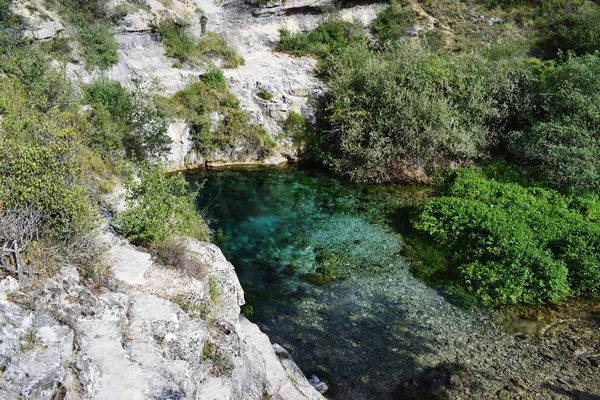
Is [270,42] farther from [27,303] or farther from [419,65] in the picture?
[27,303]

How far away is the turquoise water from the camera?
9883 mm

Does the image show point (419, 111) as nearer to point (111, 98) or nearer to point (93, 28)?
point (111, 98)

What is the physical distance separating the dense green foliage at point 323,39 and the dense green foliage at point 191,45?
392 centimetres

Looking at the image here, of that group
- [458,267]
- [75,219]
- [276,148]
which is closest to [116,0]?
[276,148]

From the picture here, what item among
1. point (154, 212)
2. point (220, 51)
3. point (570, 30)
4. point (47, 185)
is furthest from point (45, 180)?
point (570, 30)

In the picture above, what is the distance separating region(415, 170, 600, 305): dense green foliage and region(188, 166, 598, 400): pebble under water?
3.93 feet

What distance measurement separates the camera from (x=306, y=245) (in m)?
14.4

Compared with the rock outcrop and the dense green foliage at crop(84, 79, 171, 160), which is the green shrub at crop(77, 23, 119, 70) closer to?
the rock outcrop

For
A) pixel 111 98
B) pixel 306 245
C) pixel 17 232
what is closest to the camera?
pixel 17 232

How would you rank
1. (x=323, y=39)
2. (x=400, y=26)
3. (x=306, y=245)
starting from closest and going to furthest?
(x=306, y=245) < (x=323, y=39) < (x=400, y=26)

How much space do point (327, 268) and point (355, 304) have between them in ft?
6.48

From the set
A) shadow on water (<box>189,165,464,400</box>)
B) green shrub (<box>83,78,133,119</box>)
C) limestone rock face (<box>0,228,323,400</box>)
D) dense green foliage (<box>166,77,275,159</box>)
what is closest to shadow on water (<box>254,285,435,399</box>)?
shadow on water (<box>189,165,464,400</box>)

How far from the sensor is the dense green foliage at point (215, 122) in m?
21.4

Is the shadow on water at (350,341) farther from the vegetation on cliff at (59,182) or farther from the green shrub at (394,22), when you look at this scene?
the green shrub at (394,22)
